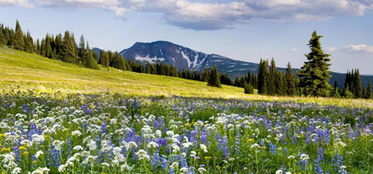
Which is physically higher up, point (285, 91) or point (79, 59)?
point (79, 59)

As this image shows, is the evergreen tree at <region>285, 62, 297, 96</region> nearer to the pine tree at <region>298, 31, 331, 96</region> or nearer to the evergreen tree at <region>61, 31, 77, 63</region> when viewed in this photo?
the pine tree at <region>298, 31, 331, 96</region>

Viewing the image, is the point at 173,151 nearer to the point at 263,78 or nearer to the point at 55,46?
the point at 263,78

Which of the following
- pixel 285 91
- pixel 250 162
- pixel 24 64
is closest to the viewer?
pixel 250 162

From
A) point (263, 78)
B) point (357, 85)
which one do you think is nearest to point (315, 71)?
point (263, 78)

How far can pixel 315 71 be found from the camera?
54.3m

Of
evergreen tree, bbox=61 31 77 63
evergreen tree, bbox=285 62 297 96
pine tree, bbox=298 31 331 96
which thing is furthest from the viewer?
evergreen tree, bbox=61 31 77 63

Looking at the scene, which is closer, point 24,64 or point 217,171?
point 217,171

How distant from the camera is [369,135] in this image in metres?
8.66

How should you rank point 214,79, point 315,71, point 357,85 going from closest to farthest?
1. point 315,71
2. point 214,79
3. point 357,85

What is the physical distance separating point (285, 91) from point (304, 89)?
59502 millimetres

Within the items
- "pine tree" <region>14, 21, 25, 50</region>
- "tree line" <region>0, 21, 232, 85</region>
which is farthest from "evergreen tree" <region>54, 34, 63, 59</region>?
"pine tree" <region>14, 21, 25, 50</region>

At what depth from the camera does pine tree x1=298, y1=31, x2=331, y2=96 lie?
5484 centimetres

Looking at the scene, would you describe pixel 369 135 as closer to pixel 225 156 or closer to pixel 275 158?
pixel 275 158

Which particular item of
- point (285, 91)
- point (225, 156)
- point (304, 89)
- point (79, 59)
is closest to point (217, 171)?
point (225, 156)
